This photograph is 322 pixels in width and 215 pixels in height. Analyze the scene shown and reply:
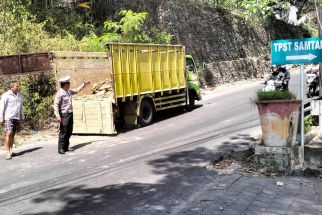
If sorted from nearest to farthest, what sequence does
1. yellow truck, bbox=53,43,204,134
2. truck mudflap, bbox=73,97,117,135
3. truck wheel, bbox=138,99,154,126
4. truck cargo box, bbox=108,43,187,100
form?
1. truck mudflap, bbox=73,97,117,135
2. yellow truck, bbox=53,43,204,134
3. truck cargo box, bbox=108,43,187,100
4. truck wheel, bbox=138,99,154,126

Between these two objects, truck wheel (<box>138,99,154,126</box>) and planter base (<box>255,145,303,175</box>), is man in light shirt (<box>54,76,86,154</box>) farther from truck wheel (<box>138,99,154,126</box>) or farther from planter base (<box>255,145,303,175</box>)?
planter base (<box>255,145,303,175</box>)

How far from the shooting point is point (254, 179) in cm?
673

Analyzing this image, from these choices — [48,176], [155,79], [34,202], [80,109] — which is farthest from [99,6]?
[34,202]

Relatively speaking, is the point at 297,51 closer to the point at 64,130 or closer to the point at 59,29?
the point at 64,130

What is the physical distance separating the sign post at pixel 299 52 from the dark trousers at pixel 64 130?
16.3 ft

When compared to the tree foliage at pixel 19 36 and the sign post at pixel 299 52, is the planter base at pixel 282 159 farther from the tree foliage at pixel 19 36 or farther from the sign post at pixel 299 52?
the tree foliage at pixel 19 36

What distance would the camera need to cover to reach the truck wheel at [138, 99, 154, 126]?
13.3 metres

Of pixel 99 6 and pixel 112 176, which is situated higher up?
pixel 99 6

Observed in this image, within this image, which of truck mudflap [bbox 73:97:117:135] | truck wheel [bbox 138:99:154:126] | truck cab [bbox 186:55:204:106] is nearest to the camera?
truck mudflap [bbox 73:97:117:135]

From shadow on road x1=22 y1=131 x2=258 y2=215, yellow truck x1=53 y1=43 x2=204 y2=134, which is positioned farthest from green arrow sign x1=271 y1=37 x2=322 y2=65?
yellow truck x1=53 y1=43 x2=204 y2=134

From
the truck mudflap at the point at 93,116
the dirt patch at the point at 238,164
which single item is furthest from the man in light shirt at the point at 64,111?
the dirt patch at the point at 238,164

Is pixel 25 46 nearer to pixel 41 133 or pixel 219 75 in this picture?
pixel 41 133

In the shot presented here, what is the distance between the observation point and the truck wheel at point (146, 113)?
1329 cm

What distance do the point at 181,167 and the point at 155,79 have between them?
656 centimetres
